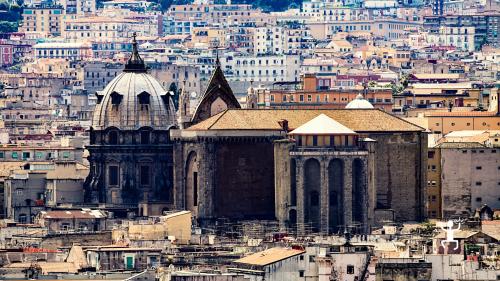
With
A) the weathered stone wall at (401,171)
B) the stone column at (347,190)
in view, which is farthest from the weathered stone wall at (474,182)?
the stone column at (347,190)

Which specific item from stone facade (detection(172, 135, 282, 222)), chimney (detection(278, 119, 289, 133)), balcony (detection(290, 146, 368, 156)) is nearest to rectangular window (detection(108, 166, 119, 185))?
stone facade (detection(172, 135, 282, 222))

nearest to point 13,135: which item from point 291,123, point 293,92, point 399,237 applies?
point 293,92

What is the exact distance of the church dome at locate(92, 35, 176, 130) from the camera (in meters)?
157

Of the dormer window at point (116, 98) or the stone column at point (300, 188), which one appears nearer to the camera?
the stone column at point (300, 188)

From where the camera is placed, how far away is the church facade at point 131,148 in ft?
510

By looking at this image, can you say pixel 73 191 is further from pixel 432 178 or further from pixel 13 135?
pixel 13 135

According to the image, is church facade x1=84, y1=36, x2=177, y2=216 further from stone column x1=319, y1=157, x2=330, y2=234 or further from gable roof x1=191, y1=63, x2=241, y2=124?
stone column x1=319, y1=157, x2=330, y2=234

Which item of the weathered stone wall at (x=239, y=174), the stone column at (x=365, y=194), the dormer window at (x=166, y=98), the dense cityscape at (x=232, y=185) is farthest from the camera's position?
the dormer window at (x=166, y=98)

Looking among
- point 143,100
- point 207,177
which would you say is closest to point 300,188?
point 207,177

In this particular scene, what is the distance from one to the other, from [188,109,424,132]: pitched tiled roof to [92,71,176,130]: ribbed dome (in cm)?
766

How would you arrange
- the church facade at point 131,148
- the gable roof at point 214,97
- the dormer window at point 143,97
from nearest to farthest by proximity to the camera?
the gable roof at point 214,97 < the church facade at point 131,148 < the dormer window at point 143,97

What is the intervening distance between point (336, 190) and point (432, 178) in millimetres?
8131

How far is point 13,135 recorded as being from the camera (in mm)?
190250

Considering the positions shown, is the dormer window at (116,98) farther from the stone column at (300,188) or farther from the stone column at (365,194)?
the stone column at (365,194)
